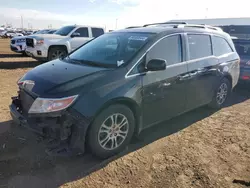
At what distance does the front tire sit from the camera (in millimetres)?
3217

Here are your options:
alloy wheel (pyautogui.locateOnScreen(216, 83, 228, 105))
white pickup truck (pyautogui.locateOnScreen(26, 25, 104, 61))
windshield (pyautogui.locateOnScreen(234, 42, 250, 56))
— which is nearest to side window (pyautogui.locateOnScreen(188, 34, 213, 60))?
alloy wheel (pyautogui.locateOnScreen(216, 83, 228, 105))

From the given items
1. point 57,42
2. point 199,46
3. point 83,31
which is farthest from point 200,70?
point 83,31

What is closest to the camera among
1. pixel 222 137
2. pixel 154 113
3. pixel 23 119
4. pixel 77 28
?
pixel 23 119

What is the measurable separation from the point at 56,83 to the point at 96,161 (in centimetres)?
120

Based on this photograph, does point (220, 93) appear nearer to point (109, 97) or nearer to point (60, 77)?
point (109, 97)

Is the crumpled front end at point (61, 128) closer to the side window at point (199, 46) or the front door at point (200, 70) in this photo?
the front door at point (200, 70)

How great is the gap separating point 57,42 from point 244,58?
7.74 meters

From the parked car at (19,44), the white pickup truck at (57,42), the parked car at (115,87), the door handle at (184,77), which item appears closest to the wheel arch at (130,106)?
the parked car at (115,87)

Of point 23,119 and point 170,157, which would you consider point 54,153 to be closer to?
point 23,119

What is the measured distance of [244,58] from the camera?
7.13 metres

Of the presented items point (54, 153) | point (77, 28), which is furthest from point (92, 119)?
point (77, 28)

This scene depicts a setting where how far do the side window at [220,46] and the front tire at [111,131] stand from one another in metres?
2.79

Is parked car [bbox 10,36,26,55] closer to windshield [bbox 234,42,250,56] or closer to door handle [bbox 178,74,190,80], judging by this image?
windshield [bbox 234,42,250,56]

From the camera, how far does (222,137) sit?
4.32m
